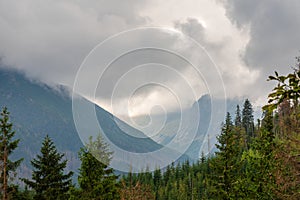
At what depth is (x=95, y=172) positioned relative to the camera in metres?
27.6

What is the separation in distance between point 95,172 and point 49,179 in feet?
21.6

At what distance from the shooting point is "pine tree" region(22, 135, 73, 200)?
102 ft

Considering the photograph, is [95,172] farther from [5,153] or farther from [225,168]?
[225,168]

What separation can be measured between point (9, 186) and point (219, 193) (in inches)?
683

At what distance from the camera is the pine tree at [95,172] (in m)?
27.0

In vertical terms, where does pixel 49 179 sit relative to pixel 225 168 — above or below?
below

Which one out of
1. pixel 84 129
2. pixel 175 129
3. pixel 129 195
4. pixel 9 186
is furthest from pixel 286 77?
pixel 9 186

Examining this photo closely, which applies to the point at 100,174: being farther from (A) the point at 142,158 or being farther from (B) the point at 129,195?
(A) the point at 142,158

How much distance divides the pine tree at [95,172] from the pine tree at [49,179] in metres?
4.50

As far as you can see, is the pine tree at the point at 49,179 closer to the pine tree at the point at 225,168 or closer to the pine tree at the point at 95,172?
the pine tree at the point at 95,172

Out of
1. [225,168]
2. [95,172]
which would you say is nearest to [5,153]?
[95,172]

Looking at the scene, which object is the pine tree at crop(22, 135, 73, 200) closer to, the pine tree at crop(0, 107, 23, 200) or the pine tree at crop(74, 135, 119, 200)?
the pine tree at crop(0, 107, 23, 200)

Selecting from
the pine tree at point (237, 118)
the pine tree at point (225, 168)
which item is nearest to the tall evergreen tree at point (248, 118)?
the pine tree at point (237, 118)

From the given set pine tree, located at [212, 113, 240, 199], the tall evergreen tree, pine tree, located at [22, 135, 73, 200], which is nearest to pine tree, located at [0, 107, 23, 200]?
pine tree, located at [22, 135, 73, 200]
